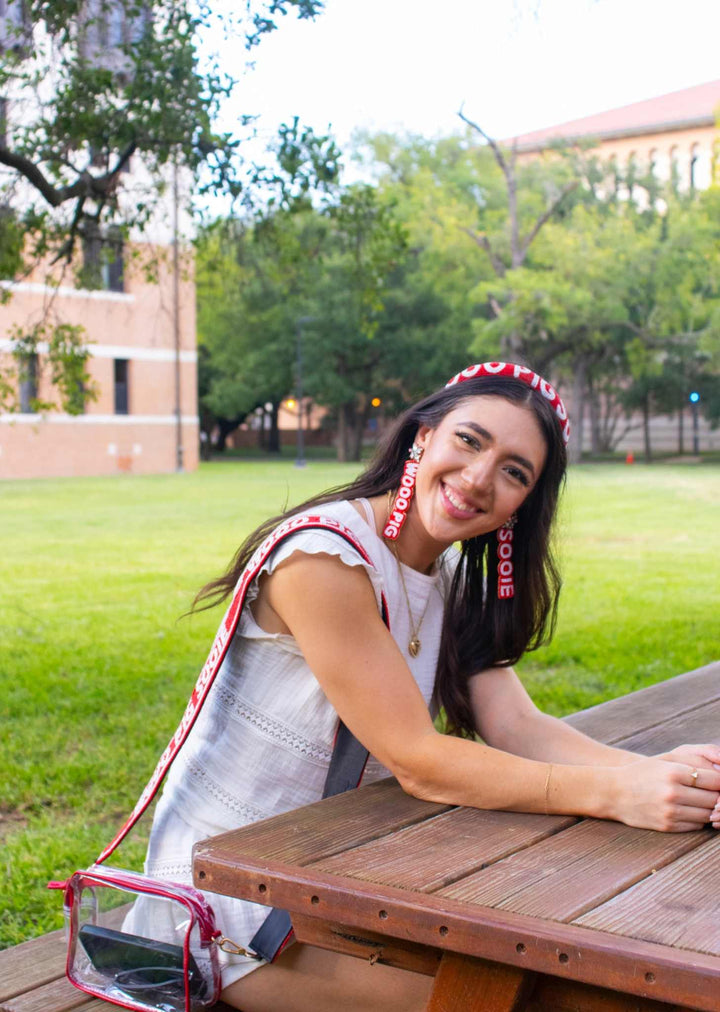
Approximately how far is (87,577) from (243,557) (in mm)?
10308

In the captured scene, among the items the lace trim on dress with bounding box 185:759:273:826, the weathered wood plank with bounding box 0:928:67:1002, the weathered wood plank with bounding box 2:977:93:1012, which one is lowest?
the weathered wood plank with bounding box 0:928:67:1002

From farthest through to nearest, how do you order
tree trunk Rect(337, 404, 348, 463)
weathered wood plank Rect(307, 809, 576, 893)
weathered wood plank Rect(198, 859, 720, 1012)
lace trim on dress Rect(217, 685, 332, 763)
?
tree trunk Rect(337, 404, 348, 463)
lace trim on dress Rect(217, 685, 332, 763)
weathered wood plank Rect(307, 809, 576, 893)
weathered wood plank Rect(198, 859, 720, 1012)

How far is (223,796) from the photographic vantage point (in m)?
2.25

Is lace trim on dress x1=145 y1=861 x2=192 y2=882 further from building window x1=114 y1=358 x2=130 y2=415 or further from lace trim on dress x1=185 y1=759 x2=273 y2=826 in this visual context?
building window x1=114 y1=358 x2=130 y2=415

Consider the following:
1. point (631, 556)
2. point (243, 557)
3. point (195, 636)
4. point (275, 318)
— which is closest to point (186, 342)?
point (275, 318)

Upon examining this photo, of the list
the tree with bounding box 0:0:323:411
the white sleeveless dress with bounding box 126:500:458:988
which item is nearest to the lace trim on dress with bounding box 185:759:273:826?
the white sleeveless dress with bounding box 126:500:458:988

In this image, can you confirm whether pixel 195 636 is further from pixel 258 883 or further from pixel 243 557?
pixel 258 883

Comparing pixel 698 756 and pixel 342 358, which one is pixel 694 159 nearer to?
pixel 342 358

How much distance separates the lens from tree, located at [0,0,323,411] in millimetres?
6285

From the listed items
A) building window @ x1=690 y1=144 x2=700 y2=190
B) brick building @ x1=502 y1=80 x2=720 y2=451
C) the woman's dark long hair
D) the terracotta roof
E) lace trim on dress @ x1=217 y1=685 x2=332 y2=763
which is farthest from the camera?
the terracotta roof

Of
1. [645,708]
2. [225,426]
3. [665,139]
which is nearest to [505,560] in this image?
[645,708]

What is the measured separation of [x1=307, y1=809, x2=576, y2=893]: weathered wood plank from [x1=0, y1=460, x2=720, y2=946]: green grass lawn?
0.95 meters

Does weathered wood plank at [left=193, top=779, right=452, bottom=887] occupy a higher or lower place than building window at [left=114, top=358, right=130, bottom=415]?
lower

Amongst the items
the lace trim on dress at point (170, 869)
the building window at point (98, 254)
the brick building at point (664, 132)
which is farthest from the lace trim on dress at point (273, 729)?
the brick building at point (664, 132)
